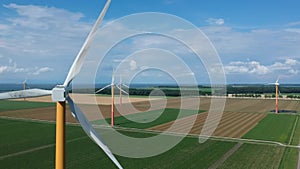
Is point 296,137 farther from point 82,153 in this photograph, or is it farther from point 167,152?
point 82,153

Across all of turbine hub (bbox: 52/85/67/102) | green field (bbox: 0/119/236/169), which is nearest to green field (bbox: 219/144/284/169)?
green field (bbox: 0/119/236/169)

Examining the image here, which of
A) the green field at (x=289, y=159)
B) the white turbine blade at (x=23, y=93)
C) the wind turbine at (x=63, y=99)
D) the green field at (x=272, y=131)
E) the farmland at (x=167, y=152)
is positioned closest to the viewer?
the wind turbine at (x=63, y=99)

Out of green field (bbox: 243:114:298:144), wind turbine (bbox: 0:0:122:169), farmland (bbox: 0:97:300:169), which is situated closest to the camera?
wind turbine (bbox: 0:0:122:169)

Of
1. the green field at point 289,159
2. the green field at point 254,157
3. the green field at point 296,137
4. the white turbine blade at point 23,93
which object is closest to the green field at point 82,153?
the green field at point 254,157

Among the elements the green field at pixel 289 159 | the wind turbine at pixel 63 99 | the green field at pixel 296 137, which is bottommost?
the green field at pixel 289 159

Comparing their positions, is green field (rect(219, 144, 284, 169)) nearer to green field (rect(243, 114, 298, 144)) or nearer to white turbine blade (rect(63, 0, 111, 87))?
green field (rect(243, 114, 298, 144))

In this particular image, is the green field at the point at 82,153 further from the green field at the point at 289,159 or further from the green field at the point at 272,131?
the green field at the point at 272,131

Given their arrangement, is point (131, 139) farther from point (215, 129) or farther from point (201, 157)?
point (215, 129)
